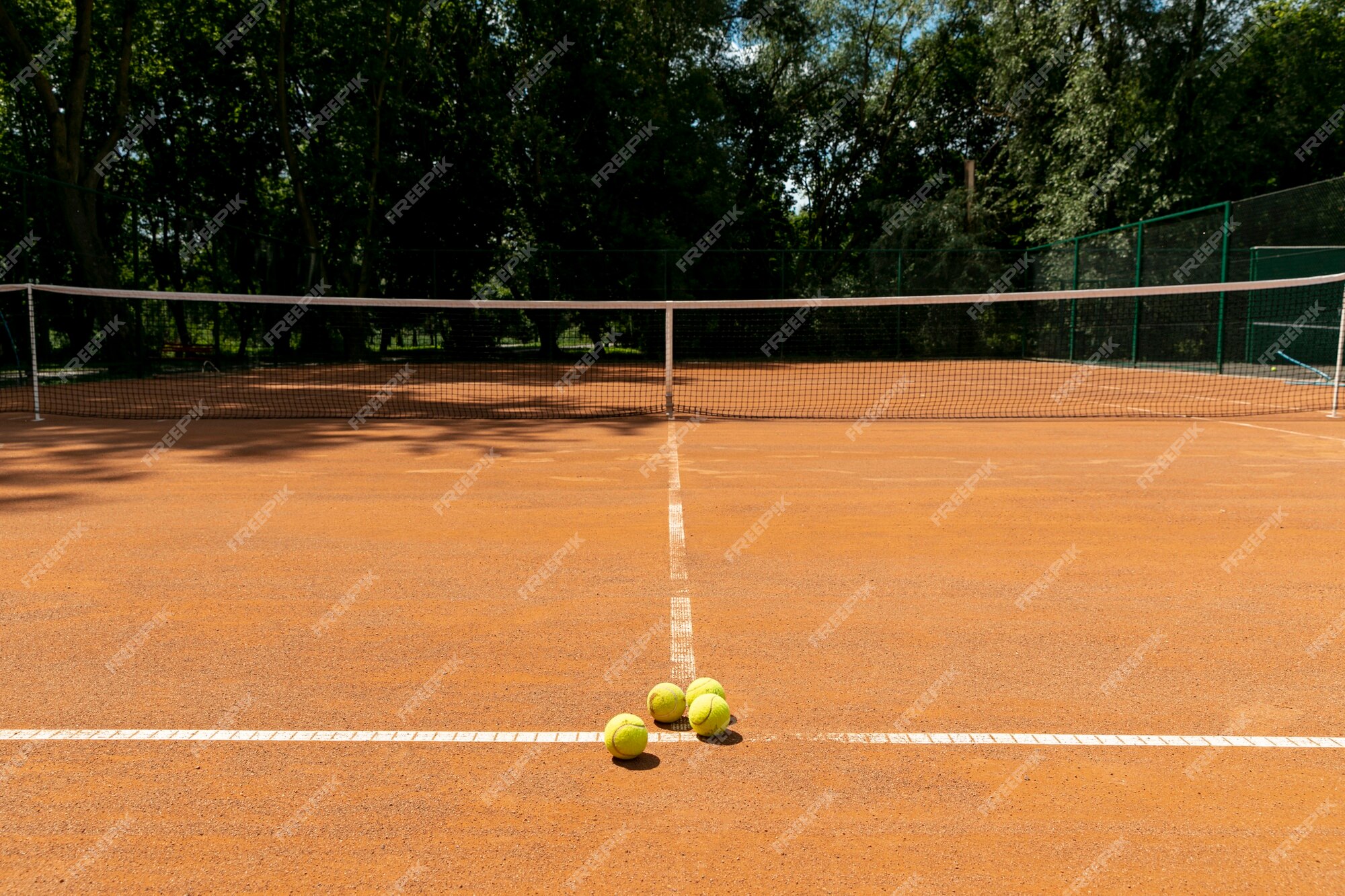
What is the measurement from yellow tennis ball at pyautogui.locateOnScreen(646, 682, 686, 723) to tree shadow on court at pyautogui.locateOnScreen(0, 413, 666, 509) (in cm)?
607

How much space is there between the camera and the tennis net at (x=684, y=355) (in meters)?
14.4

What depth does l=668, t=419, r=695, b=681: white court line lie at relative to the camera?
161 inches

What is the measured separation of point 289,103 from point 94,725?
32.3 m

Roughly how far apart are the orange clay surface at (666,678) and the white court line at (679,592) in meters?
0.05

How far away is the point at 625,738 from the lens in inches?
126

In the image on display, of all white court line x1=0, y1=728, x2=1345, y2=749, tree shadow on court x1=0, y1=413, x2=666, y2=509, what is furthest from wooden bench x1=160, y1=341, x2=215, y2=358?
white court line x1=0, y1=728, x2=1345, y2=749

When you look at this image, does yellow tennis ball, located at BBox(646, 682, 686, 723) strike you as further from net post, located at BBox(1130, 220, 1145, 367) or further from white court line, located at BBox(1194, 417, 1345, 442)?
net post, located at BBox(1130, 220, 1145, 367)

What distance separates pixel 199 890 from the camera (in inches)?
99.2

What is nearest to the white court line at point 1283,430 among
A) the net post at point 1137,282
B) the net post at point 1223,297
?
the net post at point 1223,297

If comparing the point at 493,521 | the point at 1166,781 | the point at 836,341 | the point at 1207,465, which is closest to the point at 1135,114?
the point at 836,341

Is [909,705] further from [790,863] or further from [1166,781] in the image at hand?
[790,863]

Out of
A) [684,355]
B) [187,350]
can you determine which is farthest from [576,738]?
[684,355]

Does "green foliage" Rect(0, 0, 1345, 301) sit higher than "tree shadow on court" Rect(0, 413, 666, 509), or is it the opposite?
"green foliage" Rect(0, 0, 1345, 301)

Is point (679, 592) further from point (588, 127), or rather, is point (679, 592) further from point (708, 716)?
point (588, 127)
